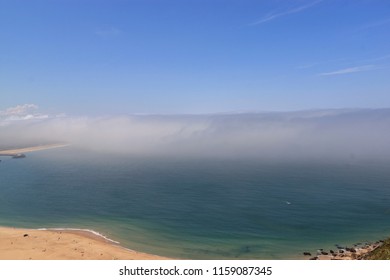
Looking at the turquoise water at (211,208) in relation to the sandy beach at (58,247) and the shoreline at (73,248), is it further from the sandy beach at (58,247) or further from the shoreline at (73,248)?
the sandy beach at (58,247)

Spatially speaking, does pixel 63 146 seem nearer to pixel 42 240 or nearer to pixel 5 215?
Result: pixel 5 215

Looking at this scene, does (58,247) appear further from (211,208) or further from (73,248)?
(211,208)

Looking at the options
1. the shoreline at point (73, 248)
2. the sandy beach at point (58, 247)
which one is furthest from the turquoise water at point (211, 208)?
the sandy beach at point (58, 247)

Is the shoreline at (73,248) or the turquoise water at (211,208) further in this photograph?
the turquoise water at (211,208)

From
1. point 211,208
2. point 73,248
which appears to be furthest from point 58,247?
point 211,208

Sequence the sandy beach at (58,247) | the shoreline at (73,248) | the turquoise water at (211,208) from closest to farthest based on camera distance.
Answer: the sandy beach at (58,247) → the shoreline at (73,248) → the turquoise water at (211,208)
